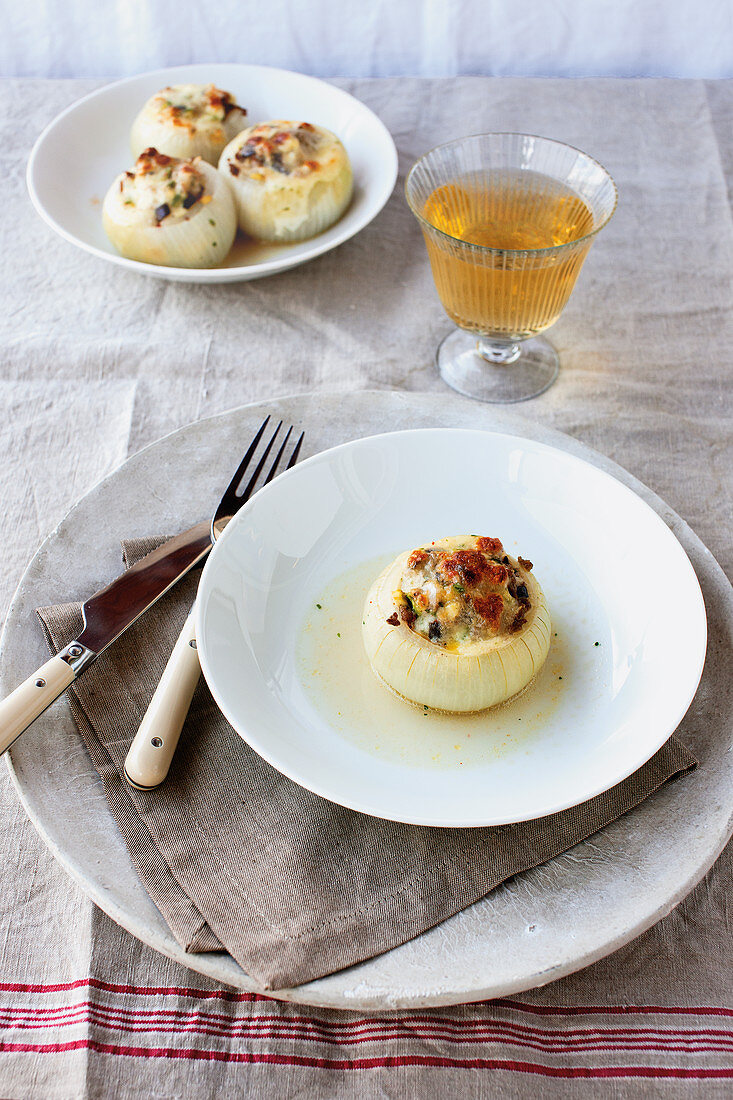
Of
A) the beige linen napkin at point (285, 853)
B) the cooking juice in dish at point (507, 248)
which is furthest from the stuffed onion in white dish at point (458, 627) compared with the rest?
the cooking juice in dish at point (507, 248)

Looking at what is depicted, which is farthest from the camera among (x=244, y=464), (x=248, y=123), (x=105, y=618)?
(x=248, y=123)

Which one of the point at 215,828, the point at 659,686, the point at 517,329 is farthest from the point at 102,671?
the point at 517,329

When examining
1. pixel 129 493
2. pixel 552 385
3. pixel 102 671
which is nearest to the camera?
pixel 102 671

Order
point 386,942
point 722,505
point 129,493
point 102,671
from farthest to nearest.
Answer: point 722,505, point 129,493, point 102,671, point 386,942

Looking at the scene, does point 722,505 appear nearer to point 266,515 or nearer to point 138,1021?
point 266,515

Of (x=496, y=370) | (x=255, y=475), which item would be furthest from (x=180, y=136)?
(x=255, y=475)

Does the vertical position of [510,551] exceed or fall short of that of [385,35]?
it falls short

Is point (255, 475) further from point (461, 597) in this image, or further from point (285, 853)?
point (285, 853)
